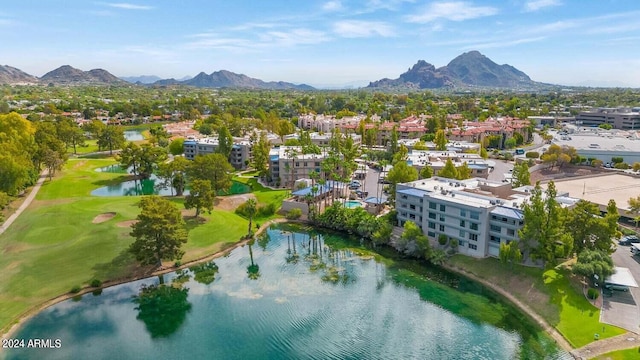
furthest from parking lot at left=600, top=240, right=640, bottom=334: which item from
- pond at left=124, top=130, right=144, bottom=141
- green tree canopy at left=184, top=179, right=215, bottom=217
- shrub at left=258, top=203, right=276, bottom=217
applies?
pond at left=124, top=130, right=144, bottom=141

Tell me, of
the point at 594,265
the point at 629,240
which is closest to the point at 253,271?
the point at 594,265

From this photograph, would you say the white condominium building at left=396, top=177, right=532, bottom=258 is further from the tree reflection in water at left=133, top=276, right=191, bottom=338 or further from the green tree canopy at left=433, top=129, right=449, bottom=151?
the green tree canopy at left=433, top=129, right=449, bottom=151

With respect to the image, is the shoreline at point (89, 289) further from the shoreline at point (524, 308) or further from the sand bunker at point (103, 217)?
the shoreline at point (524, 308)

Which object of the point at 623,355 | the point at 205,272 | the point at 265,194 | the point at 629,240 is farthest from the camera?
the point at 265,194

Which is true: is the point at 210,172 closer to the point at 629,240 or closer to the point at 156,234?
the point at 156,234

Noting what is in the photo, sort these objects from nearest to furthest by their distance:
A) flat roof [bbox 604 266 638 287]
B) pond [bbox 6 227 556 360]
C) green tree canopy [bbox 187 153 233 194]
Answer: pond [bbox 6 227 556 360], flat roof [bbox 604 266 638 287], green tree canopy [bbox 187 153 233 194]

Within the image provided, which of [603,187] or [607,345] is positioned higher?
[603,187]

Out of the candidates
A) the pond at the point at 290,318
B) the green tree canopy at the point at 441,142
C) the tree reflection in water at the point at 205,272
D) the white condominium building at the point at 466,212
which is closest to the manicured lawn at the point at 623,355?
the pond at the point at 290,318
